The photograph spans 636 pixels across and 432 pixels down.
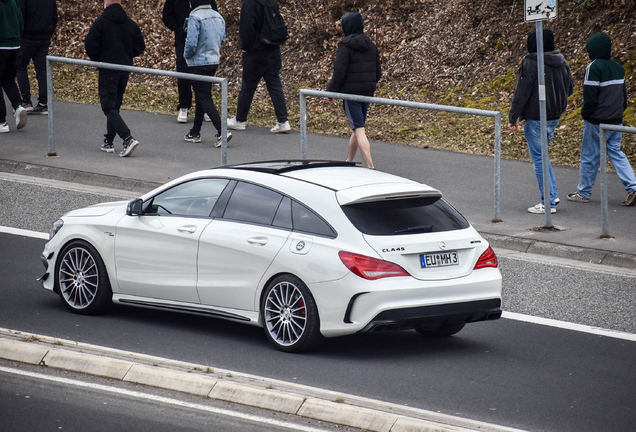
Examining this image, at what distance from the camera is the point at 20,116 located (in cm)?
1584

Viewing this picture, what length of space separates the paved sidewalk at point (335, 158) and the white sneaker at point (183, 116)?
0.38ft

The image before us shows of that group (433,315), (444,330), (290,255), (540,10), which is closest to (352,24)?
(540,10)

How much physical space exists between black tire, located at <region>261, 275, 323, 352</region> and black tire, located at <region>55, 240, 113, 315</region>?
5.57ft

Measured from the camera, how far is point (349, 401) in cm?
615

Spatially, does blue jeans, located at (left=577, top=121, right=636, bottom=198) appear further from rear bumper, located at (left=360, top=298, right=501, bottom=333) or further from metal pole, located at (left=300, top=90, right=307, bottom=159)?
rear bumper, located at (left=360, top=298, right=501, bottom=333)

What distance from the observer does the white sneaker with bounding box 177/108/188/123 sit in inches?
606

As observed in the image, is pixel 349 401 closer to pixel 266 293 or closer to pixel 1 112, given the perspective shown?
pixel 266 293

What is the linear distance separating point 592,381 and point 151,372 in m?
3.06

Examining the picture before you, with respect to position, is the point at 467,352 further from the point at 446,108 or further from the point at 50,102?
the point at 50,102

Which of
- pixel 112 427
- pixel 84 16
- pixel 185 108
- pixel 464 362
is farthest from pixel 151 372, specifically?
pixel 84 16

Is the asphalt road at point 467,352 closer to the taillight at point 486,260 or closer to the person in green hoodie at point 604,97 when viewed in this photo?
the taillight at point 486,260

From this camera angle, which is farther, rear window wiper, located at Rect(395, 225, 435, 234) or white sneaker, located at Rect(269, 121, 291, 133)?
white sneaker, located at Rect(269, 121, 291, 133)

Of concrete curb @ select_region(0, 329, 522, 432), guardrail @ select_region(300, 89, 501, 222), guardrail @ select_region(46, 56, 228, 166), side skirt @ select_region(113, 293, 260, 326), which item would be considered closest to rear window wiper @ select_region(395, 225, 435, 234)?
side skirt @ select_region(113, 293, 260, 326)

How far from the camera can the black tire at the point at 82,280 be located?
857cm
